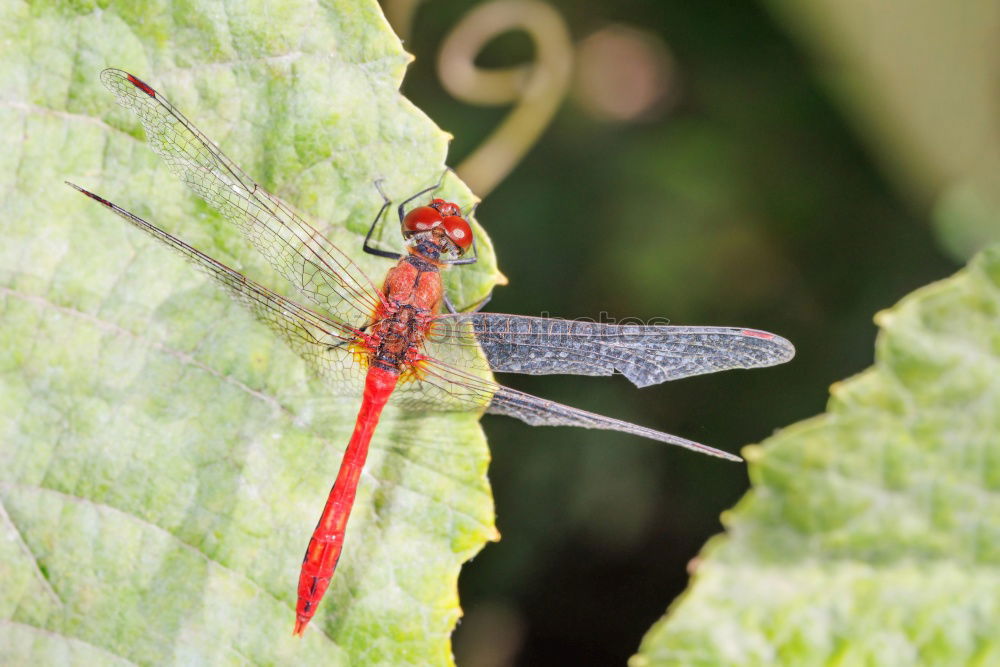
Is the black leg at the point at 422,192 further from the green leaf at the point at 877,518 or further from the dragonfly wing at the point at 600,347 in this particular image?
the green leaf at the point at 877,518

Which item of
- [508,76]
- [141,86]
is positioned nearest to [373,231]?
[141,86]

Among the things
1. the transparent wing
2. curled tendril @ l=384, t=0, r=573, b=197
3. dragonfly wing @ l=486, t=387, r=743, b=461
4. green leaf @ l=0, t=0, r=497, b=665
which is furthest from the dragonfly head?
curled tendril @ l=384, t=0, r=573, b=197

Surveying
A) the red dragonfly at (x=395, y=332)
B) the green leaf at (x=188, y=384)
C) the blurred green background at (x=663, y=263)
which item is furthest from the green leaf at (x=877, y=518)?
the blurred green background at (x=663, y=263)

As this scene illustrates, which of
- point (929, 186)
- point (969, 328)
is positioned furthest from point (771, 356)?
point (929, 186)

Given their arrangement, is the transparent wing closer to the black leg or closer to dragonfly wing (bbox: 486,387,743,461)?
dragonfly wing (bbox: 486,387,743,461)

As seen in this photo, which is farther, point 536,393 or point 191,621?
point 536,393

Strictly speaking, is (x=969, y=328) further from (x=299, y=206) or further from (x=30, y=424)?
(x=30, y=424)
